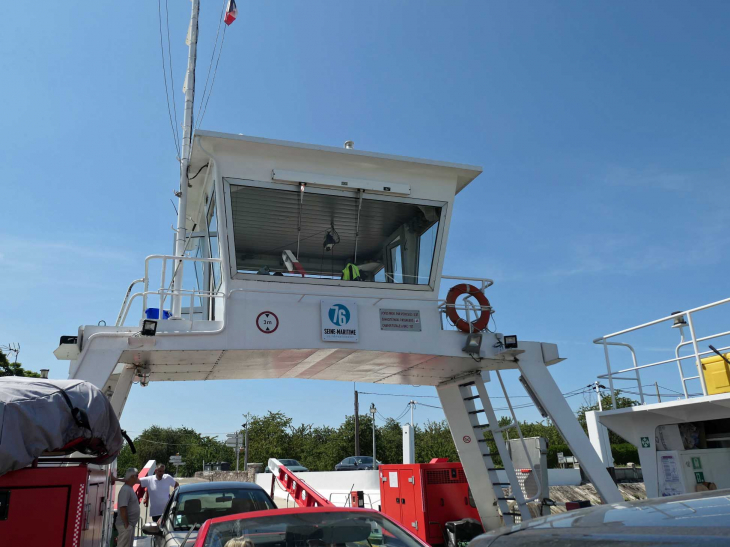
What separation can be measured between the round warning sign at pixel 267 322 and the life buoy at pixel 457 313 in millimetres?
3340

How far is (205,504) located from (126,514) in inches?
71.2

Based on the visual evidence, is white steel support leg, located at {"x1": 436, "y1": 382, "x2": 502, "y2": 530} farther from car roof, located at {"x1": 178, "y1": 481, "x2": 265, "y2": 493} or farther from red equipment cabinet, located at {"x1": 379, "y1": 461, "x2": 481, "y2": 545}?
car roof, located at {"x1": 178, "y1": 481, "x2": 265, "y2": 493}

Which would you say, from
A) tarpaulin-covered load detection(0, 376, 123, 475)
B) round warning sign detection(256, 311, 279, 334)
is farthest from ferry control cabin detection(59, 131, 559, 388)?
tarpaulin-covered load detection(0, 376, 123, 475)

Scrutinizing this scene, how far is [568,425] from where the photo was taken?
1105 centimetres

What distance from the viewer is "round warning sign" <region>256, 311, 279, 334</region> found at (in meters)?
9.88

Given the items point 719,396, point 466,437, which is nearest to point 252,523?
point 719,396

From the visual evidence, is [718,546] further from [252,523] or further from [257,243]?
[257,243]

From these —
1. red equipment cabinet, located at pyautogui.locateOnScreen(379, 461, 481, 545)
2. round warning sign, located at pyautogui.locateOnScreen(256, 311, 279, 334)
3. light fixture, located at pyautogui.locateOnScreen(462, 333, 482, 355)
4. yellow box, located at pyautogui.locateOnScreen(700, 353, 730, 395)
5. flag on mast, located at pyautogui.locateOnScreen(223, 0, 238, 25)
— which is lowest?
red equipment cabinet, located at pyautogui.locateOnScreen(379, 461, 481, 545)

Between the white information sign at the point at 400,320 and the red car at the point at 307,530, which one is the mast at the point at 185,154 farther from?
the red car at the point at 307,530

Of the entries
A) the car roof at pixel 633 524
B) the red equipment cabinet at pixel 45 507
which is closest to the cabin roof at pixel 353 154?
the red equipment cabinet at pixel 45 507

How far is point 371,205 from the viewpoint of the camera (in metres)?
11.3

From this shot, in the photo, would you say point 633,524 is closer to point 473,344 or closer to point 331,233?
point 473,344

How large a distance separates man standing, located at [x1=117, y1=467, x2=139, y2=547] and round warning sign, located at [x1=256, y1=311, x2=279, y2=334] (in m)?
3.29

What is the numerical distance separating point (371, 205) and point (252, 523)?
7592 millimetres
